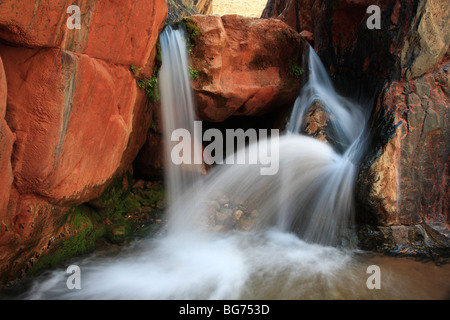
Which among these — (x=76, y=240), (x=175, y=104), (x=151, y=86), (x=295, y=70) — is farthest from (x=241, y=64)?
(x=76, y=240)

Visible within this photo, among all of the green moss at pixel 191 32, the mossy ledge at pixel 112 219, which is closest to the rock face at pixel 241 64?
the green moss at pixel 191 32

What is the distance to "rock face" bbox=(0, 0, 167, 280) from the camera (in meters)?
2.59

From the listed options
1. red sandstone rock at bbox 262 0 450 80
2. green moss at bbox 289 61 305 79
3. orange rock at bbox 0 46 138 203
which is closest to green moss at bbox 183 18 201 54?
orange rock at bbox 0 46 138 203

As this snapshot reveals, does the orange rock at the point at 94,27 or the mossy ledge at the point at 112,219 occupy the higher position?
the orange rock at the point at 94,27

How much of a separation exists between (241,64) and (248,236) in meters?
3.65

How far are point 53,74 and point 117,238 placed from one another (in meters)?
2.67

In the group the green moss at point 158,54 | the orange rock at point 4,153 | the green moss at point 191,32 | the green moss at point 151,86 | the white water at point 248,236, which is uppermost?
the green moss at point 191,32

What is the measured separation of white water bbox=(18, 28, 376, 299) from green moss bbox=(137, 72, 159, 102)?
294mm

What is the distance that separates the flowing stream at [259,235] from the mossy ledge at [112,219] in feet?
0.71

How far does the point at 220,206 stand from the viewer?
553cm

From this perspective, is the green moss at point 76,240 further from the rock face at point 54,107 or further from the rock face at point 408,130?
the rock face at point 408,130

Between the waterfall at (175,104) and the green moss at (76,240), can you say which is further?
the waterfall at (175,104)

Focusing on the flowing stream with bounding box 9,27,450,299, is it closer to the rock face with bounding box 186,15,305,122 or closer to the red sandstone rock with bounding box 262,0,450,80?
the rock face with bounding box 186,15,305,122

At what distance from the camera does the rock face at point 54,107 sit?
102 inches
